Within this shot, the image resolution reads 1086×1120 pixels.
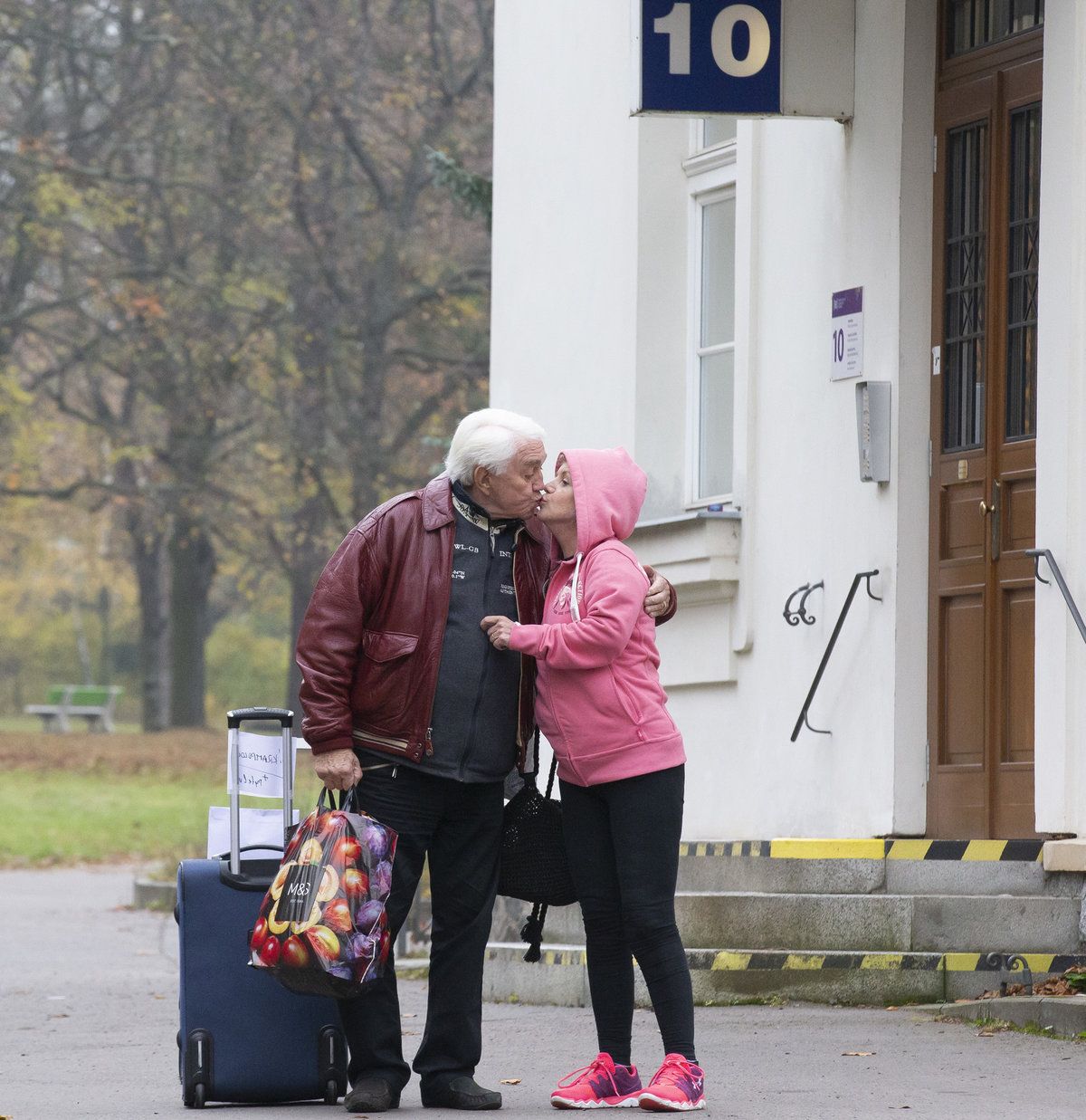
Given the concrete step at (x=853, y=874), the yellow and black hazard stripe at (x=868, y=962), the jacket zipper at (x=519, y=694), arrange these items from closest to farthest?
1. the jacket zipper at (x=519, y=694)
2. the yellow and black hazard stripe at (x=868, y=962)
3. the concrete step at (x=853, y=874)

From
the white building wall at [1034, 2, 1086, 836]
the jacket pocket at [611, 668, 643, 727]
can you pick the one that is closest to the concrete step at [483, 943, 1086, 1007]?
the white building wall at [1034, 2, 1086, 836]

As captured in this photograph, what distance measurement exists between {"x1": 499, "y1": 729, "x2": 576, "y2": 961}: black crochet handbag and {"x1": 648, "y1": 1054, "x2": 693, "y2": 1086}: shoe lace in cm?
58

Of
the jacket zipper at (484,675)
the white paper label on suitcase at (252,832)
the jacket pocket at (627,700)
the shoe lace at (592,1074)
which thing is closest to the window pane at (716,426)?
the jacket zipper at (484,675)

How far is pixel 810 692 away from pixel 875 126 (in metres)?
2.36

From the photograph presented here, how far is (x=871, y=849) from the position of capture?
9070 millimetres

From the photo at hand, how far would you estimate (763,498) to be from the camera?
33.4 feet

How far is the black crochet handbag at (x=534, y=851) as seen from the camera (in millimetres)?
6445

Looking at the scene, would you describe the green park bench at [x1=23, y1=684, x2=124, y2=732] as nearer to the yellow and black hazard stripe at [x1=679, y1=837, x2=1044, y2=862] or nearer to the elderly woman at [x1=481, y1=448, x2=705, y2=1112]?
the yellow and black hazard stripe at [x1=679, y1=837, x2=1044, y2=862]

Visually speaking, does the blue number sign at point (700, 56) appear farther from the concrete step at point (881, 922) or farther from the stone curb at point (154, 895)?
the stone curb at point (154, 895)

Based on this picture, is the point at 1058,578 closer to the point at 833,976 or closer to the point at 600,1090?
the point at 833,976

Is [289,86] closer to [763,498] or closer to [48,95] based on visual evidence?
[48,95]

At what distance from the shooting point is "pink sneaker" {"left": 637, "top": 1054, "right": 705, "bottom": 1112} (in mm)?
6000

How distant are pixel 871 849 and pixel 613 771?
323 centimetres

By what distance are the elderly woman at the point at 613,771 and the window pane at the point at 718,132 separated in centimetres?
498
